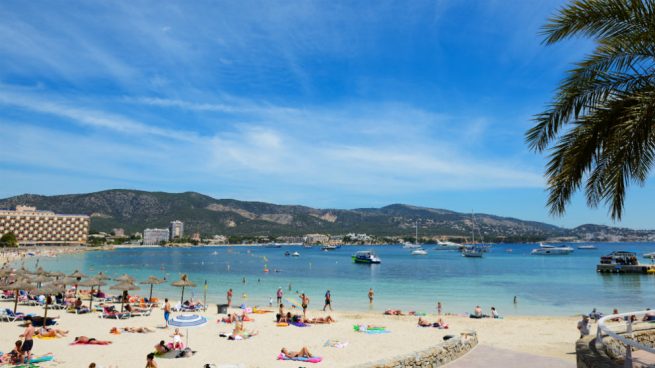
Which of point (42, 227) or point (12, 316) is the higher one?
point (42, 227)

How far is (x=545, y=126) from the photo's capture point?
6.76 meters

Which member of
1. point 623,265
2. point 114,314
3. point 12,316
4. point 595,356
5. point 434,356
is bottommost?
point 114,314

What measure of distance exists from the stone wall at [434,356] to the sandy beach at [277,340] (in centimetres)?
237

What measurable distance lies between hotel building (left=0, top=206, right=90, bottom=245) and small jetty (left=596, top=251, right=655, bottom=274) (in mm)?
173401

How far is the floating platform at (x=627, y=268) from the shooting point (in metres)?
61.2

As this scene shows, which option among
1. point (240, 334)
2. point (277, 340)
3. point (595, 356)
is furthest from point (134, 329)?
point (595, 356)

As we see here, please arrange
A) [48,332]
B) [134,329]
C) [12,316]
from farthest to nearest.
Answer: [12,316] < [134,329] < [48,332]

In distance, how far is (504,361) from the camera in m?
12.3

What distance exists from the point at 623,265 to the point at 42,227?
17914cm

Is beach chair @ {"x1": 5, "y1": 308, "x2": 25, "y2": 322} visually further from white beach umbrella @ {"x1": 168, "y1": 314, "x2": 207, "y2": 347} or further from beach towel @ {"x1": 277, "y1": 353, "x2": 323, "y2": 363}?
beach towel @ {"x1": 277, "y1": 353, "x2": 323, "y2": 363}

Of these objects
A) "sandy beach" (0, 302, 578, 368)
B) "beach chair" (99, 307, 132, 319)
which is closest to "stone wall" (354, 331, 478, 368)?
"sandy beach" (0, 302, 578, 368)

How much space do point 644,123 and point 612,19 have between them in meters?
1.57

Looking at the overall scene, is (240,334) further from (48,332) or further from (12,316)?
(12,316)

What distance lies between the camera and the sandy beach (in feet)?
46.2
